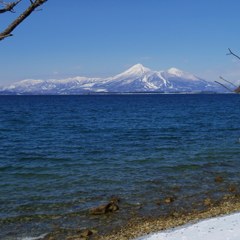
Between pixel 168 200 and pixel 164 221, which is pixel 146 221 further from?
pixel 168 200

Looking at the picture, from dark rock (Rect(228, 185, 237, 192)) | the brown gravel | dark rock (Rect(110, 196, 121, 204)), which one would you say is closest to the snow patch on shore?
the brown gravel

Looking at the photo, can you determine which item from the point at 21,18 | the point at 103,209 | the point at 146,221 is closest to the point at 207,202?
the point at 146,221

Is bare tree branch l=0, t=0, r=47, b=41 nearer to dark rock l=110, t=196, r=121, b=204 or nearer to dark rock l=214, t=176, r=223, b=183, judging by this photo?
dark rock l=110, t=196, r=121, b=204

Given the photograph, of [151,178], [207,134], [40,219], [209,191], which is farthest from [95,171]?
[207,134]

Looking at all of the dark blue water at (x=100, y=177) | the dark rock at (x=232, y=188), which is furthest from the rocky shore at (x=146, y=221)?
the dark rock at (x=232, y=188)

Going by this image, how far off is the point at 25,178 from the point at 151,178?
709cm

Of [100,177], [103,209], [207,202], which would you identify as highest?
[103,209]

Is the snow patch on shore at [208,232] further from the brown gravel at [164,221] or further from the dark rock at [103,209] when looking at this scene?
the dark rock at [103,209]

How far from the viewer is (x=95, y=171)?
2472 cm

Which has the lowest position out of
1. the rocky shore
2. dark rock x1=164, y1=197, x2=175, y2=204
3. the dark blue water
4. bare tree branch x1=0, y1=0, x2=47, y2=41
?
the dark blue water

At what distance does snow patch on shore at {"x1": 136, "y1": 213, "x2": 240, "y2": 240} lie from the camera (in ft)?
36.7

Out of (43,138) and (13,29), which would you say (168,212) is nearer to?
(13,29)

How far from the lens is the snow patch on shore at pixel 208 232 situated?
11180mm

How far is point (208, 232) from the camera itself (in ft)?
38.4
